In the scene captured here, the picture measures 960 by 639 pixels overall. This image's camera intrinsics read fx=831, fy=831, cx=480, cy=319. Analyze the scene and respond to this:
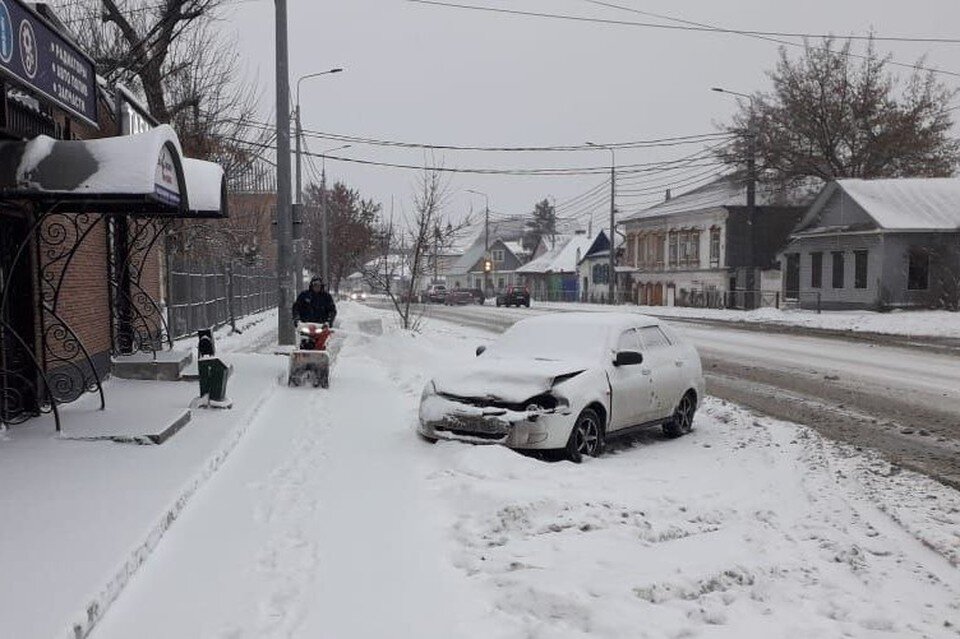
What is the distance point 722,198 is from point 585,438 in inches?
1830

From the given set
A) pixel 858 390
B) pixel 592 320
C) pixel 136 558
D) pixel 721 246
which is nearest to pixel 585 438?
pixel 592 320

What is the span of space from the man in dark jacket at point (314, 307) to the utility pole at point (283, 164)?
2930 millimetres

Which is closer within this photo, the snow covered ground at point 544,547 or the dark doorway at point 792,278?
the snow covered ground at point 544,547

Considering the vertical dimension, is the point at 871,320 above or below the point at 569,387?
below

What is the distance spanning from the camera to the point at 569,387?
7.93 m

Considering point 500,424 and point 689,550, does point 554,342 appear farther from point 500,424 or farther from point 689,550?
point 689,550

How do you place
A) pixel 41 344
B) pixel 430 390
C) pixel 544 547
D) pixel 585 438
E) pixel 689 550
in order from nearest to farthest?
pixel 544 547
pixel 689 550
pixel 585 438
pixel 430 390
pixel 41 344

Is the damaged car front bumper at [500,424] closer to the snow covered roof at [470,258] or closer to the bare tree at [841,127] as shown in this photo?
the bare tree at [841,127]

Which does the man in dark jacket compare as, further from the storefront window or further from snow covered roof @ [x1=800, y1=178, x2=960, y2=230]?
the storefront window

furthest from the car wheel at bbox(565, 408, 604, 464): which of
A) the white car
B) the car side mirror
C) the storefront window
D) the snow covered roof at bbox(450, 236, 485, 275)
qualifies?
the snow covered roof at bbox(450, 236, 485, 275)

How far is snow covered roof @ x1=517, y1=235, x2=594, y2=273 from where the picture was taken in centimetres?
7618

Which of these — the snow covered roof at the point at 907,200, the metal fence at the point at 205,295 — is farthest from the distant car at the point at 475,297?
the metal fence at the point at 205,295

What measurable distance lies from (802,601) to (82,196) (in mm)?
6357

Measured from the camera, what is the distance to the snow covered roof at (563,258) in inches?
2999
